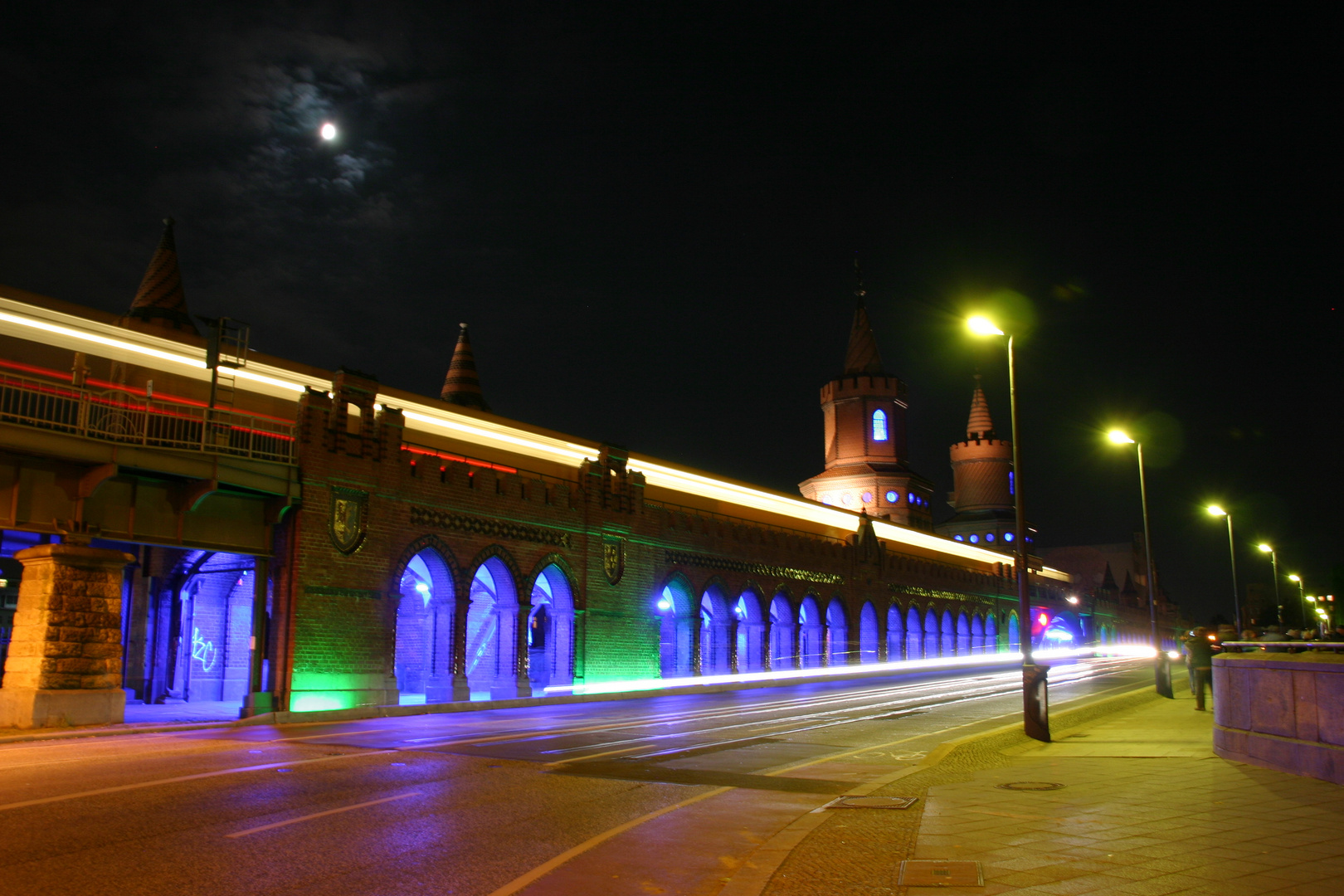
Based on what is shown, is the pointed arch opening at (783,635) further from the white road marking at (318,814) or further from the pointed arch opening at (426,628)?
the white road marking at (318,814)

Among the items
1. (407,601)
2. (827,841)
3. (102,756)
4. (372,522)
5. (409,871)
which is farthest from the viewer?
(407,601)

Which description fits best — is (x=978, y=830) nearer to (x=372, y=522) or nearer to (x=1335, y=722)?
(x=1335, y=722)

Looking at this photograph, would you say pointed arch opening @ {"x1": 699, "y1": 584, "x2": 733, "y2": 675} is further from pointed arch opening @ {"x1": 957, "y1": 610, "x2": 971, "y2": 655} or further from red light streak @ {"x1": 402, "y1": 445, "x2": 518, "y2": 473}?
pointed arch opening @ {"x1": 957, "y1": 610, "x2": 971, "y2": 655}

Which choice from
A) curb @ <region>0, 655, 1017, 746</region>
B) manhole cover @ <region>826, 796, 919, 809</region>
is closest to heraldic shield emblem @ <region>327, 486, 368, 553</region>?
curb @ <region>0, 655, 1017, 746</region>

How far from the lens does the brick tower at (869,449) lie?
68.9m

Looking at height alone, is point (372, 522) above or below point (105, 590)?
above

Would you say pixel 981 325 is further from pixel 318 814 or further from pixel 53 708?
pixel 53 708

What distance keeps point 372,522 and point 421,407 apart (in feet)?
19.4

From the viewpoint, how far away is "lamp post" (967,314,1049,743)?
15195mm

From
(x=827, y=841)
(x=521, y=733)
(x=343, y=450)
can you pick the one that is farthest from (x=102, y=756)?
(x=343, y=450)

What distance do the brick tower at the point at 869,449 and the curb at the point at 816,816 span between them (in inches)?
1878

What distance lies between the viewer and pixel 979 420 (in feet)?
307

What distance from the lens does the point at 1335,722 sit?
9.77 m

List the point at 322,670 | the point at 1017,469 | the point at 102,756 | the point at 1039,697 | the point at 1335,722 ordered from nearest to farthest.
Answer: the point at 1335,722
the point at 102,756
the point at 1039,697
the point at 1017,469
the point at 322,670
